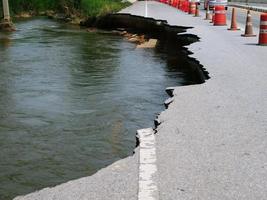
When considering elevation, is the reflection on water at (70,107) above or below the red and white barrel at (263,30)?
below

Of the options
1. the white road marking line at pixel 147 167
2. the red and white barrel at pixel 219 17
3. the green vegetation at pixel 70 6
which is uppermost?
the white road marking line at pixel 147 167

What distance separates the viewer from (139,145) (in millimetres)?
5664

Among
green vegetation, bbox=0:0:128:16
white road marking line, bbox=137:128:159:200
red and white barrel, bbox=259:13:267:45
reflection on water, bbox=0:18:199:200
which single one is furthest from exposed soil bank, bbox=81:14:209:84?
white road marking line, bbox=137:128:159:200

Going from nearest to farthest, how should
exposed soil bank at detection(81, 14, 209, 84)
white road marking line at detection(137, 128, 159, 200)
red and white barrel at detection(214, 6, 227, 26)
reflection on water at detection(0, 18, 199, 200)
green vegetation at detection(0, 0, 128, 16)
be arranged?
white road marking line at detection(137, 128, 159, 200)
reflection on water at detection(0, 18, 199, 200)
exposed soil bank at detection(81, 14, 209, 84)
red and white barrel at detection(214, 6, 227, 26)
green vegetation at detection(0, 0, 128, 16)

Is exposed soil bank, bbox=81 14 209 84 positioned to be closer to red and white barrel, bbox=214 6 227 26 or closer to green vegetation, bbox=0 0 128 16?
red and white barrel, bbox=214 6 227 26

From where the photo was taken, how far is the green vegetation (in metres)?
37.1

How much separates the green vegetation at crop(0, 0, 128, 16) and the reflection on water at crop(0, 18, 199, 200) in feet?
56.5

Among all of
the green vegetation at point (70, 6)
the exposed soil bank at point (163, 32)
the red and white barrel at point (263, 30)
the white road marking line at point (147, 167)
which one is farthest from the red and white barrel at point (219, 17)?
the white road marking line at point (147, 167)

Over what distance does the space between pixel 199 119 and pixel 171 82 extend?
6.17m

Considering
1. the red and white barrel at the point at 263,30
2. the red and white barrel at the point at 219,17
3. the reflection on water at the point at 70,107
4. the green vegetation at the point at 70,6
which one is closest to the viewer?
the reflection on water at the point at 70,107

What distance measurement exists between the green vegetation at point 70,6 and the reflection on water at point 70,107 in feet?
56.5

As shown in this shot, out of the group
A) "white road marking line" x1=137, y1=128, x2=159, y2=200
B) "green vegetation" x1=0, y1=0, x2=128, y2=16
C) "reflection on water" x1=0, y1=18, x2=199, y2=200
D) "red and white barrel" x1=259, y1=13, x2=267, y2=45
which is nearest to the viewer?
"white road marking line" x1=137, y1=128, x2=159, y2=200

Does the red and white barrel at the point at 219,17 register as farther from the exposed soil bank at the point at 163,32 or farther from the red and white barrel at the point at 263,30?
the red and white barrel at the point at 263,30

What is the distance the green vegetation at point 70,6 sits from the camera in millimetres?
37069
